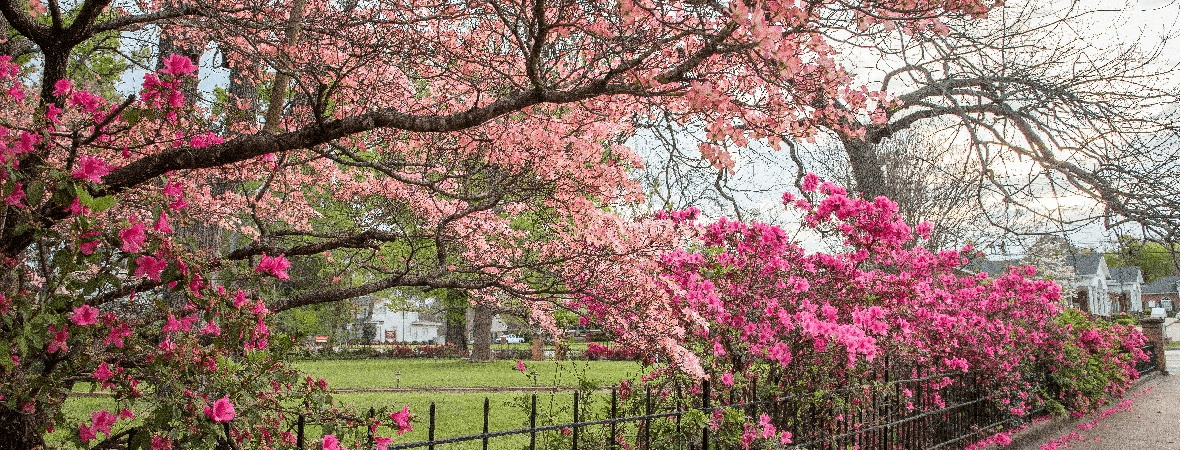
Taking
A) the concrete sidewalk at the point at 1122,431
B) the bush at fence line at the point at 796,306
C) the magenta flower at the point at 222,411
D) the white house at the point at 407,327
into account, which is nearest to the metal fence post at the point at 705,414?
the bush at fence line at the point at 796,306

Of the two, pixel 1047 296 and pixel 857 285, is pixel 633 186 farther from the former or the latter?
pixel 1047 296

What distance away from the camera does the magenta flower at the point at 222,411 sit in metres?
2.21

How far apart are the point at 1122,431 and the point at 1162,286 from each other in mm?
90553

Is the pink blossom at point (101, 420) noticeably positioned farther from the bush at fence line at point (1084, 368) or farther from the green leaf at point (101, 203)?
the bush at fence line at point (1084, 368)

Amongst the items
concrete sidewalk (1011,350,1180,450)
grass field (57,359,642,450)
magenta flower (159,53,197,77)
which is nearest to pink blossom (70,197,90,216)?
magenta flower (159,53,197,77)

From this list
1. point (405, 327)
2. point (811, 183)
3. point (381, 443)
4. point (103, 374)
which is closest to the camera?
point (103, 374)

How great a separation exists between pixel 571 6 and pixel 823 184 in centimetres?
307

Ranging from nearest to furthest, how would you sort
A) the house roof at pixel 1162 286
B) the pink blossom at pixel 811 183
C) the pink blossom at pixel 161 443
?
1. the pink blossom at pixel 161 443
2. the pink blossom at pixel 811 183
3. the house roof at pixel 1162 286

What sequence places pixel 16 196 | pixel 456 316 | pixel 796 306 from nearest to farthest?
pixel 16 196 < pixel 796 306 < pixel 456 316

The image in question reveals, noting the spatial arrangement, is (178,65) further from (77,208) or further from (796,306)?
(796,306)

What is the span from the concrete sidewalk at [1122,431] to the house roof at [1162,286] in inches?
3331

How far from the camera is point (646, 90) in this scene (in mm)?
3203

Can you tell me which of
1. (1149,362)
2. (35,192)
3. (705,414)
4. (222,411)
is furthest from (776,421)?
(1149,362)

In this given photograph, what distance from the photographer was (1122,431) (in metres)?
9.72
